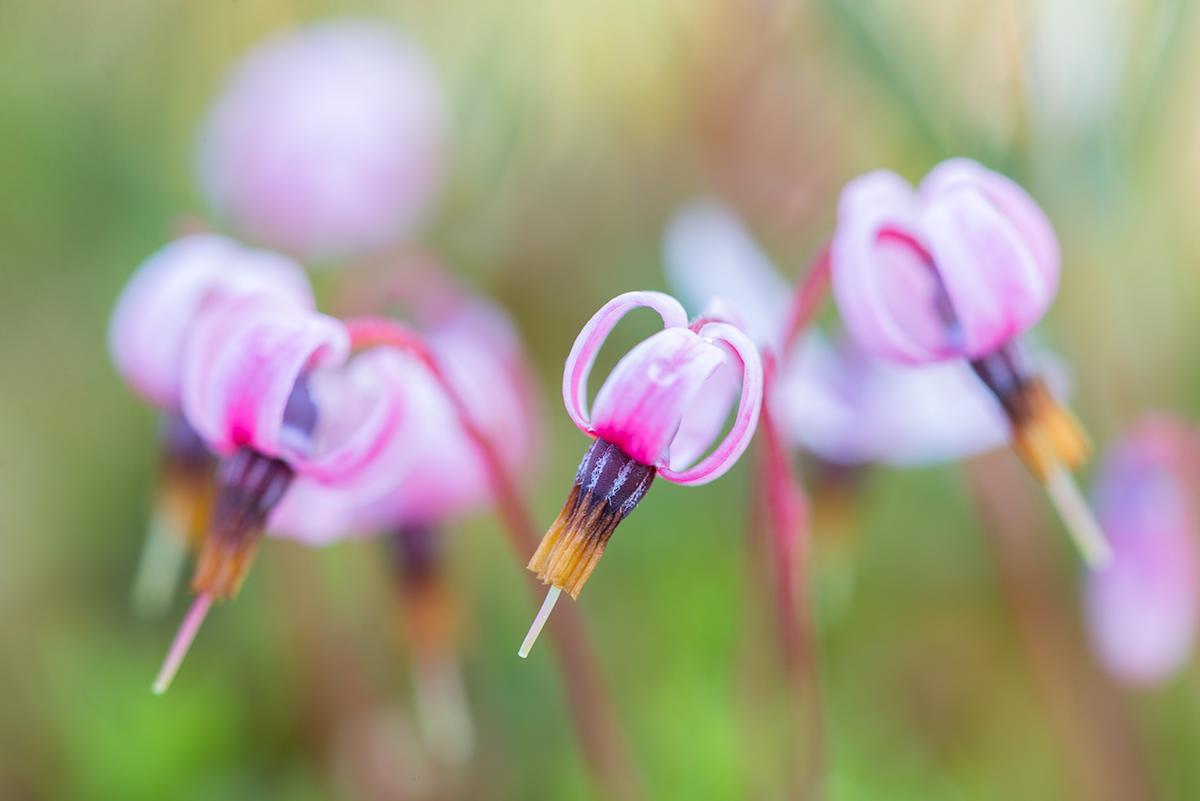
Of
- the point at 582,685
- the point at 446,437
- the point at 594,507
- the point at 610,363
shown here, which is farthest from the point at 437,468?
the point at 610,363

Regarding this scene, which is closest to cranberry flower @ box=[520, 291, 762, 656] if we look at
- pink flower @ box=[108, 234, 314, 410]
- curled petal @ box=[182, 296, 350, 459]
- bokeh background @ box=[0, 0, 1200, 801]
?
curled petal @ box=[182, 296, 350, 459]

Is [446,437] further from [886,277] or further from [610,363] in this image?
[610,363]

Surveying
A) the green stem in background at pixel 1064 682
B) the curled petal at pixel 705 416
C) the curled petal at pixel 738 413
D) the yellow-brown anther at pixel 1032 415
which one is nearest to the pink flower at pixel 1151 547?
the green stem in background at pixel 1064 682

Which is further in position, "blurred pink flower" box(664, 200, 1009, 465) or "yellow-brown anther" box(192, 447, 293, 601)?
"blurred pink flower" box(664, 200, 1009, 465)

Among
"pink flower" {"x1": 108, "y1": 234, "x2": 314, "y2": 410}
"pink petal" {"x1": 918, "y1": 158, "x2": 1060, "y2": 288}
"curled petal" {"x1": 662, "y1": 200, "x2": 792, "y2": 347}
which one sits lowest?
"pink flower" {"x1": 108, "y1": 234, "x2": 314, "y2": 410}

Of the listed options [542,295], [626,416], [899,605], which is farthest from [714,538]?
[626,416]

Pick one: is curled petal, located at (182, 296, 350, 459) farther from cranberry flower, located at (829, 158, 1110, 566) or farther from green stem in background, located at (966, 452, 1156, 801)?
green stem in background, located at (966, 452, 1156, 801)

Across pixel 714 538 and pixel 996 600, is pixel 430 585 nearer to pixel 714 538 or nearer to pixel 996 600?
pixel 714 538

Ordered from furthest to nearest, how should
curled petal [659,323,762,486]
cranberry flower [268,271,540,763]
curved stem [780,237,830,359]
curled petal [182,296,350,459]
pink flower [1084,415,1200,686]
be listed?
pink flower [1084,415,1200,686], cranberry flower [268,271,540,763], curved stem [780,237,830,359], curled petal [182,296,350,459], curled petal [659,323,762,486]
